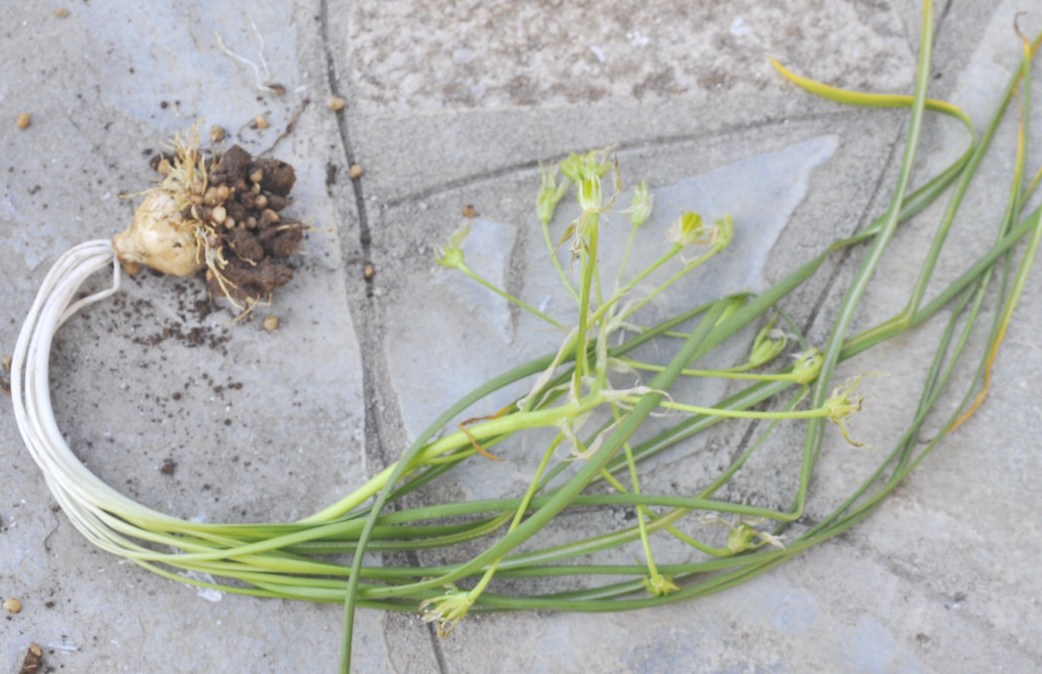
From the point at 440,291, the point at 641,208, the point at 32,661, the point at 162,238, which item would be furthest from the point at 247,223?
the point at 32,661

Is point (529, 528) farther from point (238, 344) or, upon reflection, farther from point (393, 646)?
point (238, 344)

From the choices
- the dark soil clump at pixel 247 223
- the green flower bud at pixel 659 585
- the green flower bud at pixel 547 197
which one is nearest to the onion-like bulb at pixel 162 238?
the dark soil clump at pixel 247 223

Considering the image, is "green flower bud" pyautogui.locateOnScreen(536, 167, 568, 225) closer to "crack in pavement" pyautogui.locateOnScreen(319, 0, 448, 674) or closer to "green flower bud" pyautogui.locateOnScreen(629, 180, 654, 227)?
"green flower bud" pyautogui.locateOnScreen(629, 180, 654, 227)

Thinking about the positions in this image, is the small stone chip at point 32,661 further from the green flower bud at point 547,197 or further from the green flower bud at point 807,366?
the green flower bud at point 807,366

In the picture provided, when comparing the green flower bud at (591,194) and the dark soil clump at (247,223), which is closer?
the green flower bud at (591,194)

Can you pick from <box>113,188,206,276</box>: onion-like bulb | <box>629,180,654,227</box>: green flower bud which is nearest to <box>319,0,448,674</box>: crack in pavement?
<box>113,188,206,276</box>: onion-like bulb

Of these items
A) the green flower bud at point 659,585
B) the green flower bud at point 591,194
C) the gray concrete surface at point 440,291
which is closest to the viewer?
the green flower bud at point 591,194

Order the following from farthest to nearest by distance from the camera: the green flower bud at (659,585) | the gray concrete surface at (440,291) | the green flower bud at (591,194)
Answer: the gray concrete surface at (440,291), the green flower bud at (659,585), the green flower bud at (591,194)

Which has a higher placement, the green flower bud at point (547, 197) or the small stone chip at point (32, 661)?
the green flower bud at point (547, 197)

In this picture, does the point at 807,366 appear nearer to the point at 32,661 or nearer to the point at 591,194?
the point at 591,194
